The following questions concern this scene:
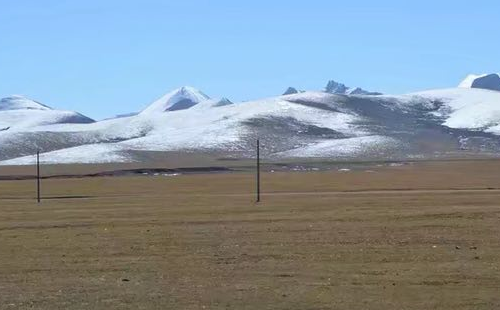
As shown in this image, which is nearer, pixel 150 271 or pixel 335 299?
pixel 335 299

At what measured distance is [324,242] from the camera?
3247 centimetres

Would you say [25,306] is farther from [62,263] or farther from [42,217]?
[42,217]

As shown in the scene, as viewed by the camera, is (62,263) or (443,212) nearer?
(62,263)

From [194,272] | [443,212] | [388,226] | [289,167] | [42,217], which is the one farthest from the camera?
[289,167]

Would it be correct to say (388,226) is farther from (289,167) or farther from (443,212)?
(289,167)

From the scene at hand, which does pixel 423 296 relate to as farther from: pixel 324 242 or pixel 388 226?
pixel 388 226

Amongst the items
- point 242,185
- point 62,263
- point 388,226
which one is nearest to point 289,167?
point 242,185

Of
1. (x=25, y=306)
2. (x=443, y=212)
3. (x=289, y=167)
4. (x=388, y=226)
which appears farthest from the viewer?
(x=289, y=167)

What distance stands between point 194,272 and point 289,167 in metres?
157

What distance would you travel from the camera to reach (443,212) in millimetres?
47594

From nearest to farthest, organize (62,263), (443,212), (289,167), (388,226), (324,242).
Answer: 1. (62,263)
2. (324,242)
3. (388,226)
4. (443,212)
5. (289,167)

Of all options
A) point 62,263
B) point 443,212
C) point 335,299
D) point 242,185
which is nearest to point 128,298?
point 335,299

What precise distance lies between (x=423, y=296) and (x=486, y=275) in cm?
360

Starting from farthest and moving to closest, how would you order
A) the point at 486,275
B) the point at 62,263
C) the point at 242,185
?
the point at 242,185
the point at 62,263
the point at 486,275
